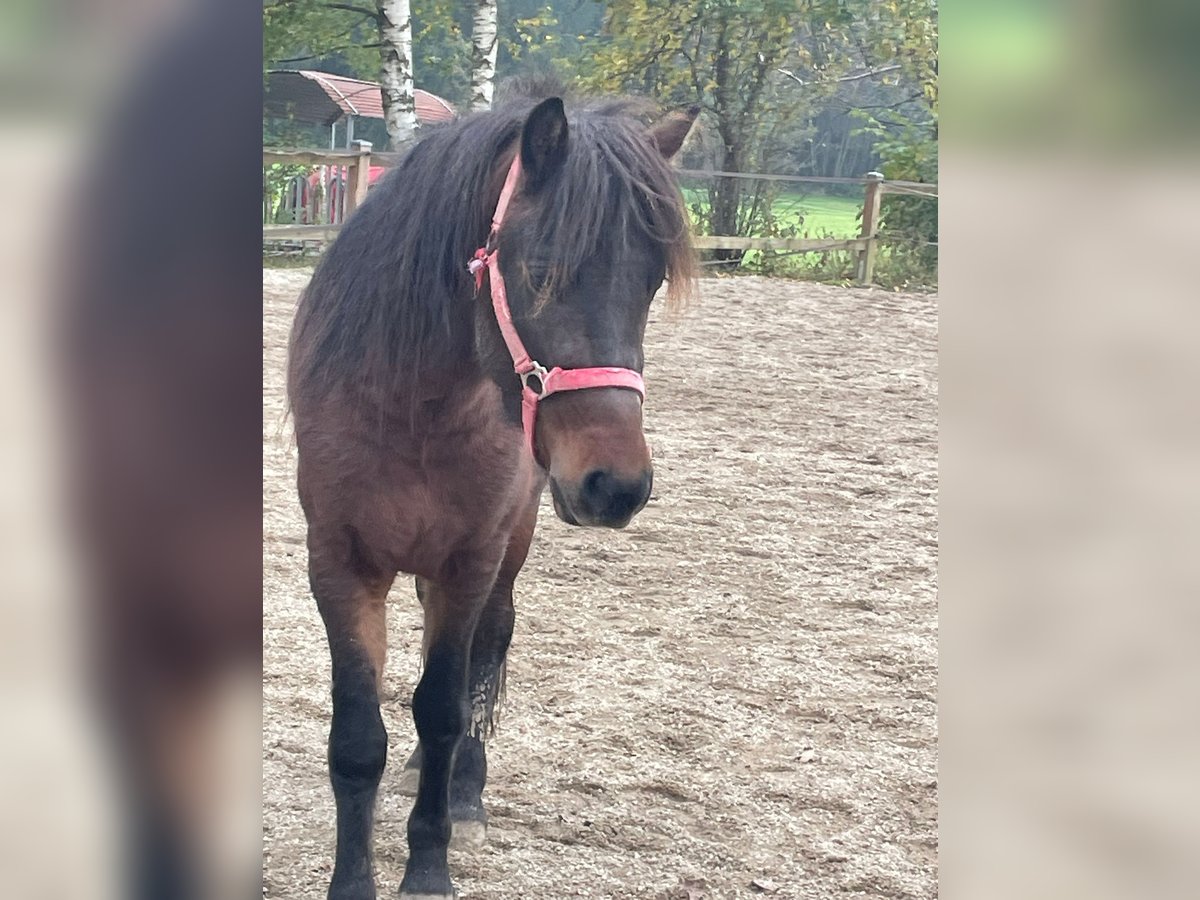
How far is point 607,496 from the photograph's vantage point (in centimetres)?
143

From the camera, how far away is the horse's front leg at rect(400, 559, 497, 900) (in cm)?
187

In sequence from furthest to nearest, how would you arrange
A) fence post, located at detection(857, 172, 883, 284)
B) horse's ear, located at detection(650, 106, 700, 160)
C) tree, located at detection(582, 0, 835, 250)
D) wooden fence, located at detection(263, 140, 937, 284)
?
fence post, located at detection(857, 172, 883, 284)
wooden fence, located at detection(263, 140, 937, 284)
tree, located at detection(582, 0, 835, 250)
horse's ear, located at detection(650, 106, 700, 160)

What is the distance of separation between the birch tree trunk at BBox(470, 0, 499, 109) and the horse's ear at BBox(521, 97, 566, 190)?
731 mm

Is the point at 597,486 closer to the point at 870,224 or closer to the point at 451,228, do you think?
the point at 451,228

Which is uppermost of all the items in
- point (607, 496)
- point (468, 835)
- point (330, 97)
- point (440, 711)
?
point (330, 97)

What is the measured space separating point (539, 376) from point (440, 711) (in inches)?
29.0

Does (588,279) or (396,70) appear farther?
(396,70)

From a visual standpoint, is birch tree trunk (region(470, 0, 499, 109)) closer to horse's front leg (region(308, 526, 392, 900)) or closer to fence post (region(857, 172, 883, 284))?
horse's front leg (region(308, 526, 392, 900))
